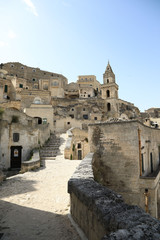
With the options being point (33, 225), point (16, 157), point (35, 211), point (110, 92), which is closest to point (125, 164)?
point (35, 211)

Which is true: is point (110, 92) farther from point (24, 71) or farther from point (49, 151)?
point (49, 151)

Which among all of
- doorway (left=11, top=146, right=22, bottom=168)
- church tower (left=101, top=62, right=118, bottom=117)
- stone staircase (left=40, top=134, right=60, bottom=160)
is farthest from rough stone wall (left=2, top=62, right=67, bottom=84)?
doorway (left=11, top=146, right=22, bottom=168)

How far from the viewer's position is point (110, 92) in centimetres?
4181

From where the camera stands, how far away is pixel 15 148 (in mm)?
15055

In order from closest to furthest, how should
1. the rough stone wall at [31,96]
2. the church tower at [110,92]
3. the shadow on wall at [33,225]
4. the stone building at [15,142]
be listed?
the shadow on wall at [33,225]
the stone building at [15,142]
the rough stone wall at [31,96]
the church tower at [110,92]

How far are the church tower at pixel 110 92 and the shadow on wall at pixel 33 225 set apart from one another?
123 ft

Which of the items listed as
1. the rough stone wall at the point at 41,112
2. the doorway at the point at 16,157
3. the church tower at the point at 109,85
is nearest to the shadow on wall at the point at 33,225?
the doorway at the point at 16,157

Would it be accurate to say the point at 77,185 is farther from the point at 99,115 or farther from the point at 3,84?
the point at 3,84

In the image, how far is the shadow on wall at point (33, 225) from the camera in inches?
127

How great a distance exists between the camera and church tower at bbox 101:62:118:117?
135ft

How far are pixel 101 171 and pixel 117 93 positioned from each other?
3693 centimetres

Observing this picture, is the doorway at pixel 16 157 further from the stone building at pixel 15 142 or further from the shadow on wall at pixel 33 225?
the shadow on wall at pixel 33 225

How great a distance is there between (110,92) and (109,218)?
41.5 metres

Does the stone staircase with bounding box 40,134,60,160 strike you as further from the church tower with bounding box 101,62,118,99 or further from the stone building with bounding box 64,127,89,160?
the church tower with bounding box 101,62,118,99
